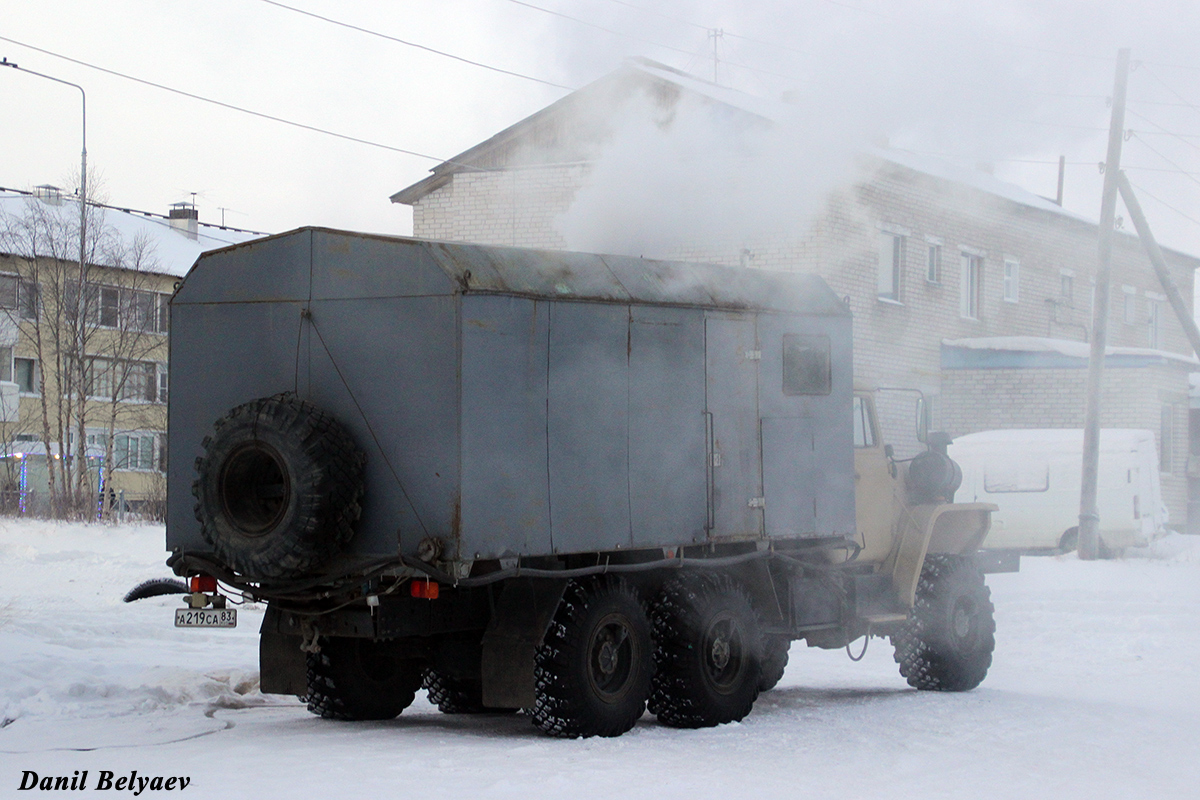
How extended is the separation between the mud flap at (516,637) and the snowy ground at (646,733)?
0.98ft

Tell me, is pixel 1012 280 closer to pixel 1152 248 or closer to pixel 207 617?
pixel 1152 248

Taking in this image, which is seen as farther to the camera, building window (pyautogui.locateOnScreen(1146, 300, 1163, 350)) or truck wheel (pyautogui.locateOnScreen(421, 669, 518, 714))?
building window (pyautogui.locateOnScreen(1146, 300, 1163, 350))

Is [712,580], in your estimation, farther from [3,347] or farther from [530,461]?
[3,347]

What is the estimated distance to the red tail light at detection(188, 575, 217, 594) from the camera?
9969 mm

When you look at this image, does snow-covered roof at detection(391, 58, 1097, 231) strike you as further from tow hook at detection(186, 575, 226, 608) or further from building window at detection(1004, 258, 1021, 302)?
tow hook at detection(186, 575, 226, 608)

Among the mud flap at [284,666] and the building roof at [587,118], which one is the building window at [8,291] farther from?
the mud flap at [284,666]

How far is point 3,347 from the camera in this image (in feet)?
154

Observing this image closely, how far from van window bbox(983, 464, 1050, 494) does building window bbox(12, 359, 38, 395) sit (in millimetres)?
33302

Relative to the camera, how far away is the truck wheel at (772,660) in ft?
38.5

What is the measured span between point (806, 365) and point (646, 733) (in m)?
3.08

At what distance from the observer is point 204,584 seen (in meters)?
9.98

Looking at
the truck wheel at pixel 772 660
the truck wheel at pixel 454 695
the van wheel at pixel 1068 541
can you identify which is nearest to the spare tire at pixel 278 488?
the truck wheel at pixel 454 695

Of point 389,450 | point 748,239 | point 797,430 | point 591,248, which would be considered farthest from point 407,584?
point 748,239

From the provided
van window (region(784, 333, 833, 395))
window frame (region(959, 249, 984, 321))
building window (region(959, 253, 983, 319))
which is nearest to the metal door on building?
van window (region(784, 333, 833, 395))
